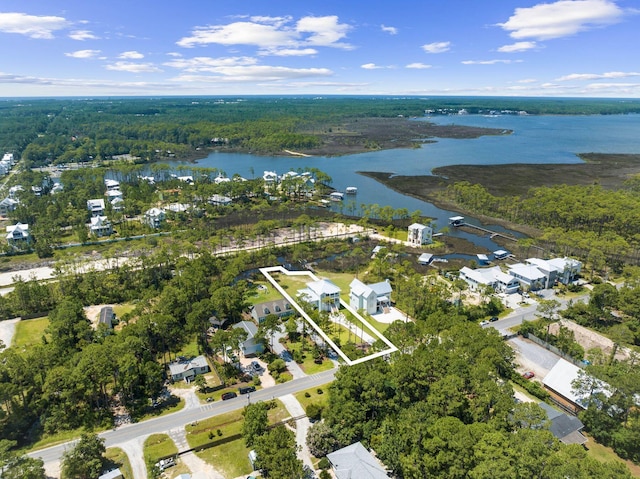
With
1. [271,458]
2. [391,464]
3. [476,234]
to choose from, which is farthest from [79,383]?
[476,234]

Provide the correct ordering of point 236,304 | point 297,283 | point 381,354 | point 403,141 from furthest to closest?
point 403,141 → point 297,283 → point 236,304 → point 381,354

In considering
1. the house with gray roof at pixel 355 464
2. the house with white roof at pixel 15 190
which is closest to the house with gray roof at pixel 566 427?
the house with gray roof at pixel 355 464

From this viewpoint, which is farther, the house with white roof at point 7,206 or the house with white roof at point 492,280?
the house with white roof at point 7,206

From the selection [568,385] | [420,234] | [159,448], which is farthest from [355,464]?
[420,234]

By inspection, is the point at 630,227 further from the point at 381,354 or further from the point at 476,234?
the point at 381,354

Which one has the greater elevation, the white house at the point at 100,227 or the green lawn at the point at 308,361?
the white house at the point at 100,227

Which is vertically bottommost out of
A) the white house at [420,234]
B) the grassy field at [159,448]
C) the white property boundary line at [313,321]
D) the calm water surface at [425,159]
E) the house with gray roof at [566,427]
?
the grassy field at [159,448]

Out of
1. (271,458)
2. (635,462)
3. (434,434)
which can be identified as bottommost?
(635,462)

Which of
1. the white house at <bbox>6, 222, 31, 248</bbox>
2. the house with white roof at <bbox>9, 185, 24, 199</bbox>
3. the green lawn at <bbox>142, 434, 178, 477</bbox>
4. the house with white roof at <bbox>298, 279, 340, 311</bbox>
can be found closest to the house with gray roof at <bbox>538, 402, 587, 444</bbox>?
the house with white roof at <bbox>298, 279, 340, 311</bbox>

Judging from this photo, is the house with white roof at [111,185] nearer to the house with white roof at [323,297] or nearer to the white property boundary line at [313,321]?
the white property boundary line at [313,321]
